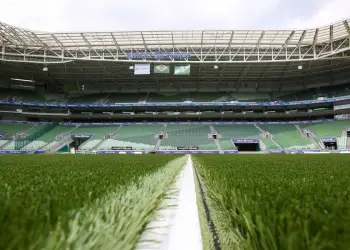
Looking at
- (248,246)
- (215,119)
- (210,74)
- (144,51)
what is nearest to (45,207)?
(248,246)

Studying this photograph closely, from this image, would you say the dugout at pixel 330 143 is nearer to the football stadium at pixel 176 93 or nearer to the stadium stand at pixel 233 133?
the football stadium at pixel 176 93

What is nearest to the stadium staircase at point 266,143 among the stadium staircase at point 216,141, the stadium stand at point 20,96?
the stadium staircase at point 216,141

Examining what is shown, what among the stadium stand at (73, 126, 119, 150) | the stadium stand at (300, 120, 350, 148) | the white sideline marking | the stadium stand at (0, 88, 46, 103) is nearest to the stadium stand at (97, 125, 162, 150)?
the stadium stand at (73, 126, 119, 150)

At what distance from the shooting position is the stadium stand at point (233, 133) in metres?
37.1

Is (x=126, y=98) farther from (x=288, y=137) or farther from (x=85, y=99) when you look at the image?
(x=288, y=137)

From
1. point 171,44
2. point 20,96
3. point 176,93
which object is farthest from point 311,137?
point 20,96

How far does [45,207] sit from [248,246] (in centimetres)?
78

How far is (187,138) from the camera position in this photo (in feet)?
128

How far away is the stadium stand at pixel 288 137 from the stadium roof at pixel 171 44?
39.3 feet

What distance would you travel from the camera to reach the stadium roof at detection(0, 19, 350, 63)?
2895cm

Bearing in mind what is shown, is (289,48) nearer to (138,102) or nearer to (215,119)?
(215,119)

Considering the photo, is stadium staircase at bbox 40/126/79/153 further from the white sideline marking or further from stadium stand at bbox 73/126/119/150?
the white sideline marking

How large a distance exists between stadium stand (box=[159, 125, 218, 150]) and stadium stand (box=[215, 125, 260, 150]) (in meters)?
1.75

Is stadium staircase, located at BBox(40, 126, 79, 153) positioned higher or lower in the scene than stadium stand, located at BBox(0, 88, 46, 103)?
lower
